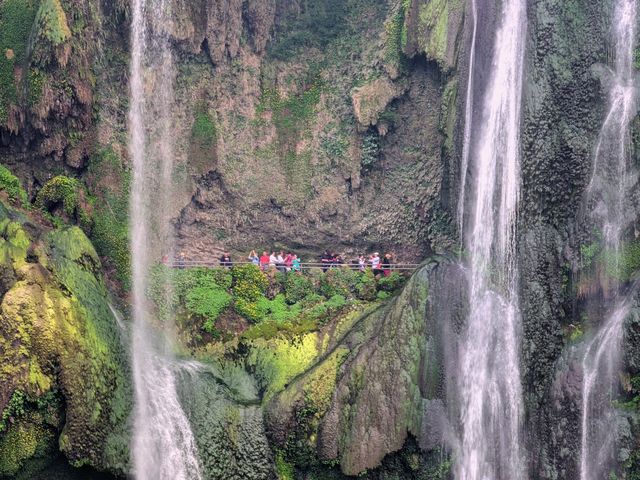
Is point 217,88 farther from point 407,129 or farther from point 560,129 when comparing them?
point 560,129

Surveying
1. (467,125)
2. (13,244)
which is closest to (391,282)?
(467,125)

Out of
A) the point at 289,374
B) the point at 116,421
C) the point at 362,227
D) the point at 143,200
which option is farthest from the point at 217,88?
the point at 116,421

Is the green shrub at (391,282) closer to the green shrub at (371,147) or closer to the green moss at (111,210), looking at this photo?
the green shrub at (371,147)

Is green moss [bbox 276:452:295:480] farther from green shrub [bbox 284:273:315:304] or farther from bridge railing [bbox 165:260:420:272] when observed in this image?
bridge railing [bbox 165:260:420:272]

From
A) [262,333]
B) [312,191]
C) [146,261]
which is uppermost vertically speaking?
[312,191]

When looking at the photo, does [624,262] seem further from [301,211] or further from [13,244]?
[13,244]

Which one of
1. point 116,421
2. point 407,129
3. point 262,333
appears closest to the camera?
point 116,421
